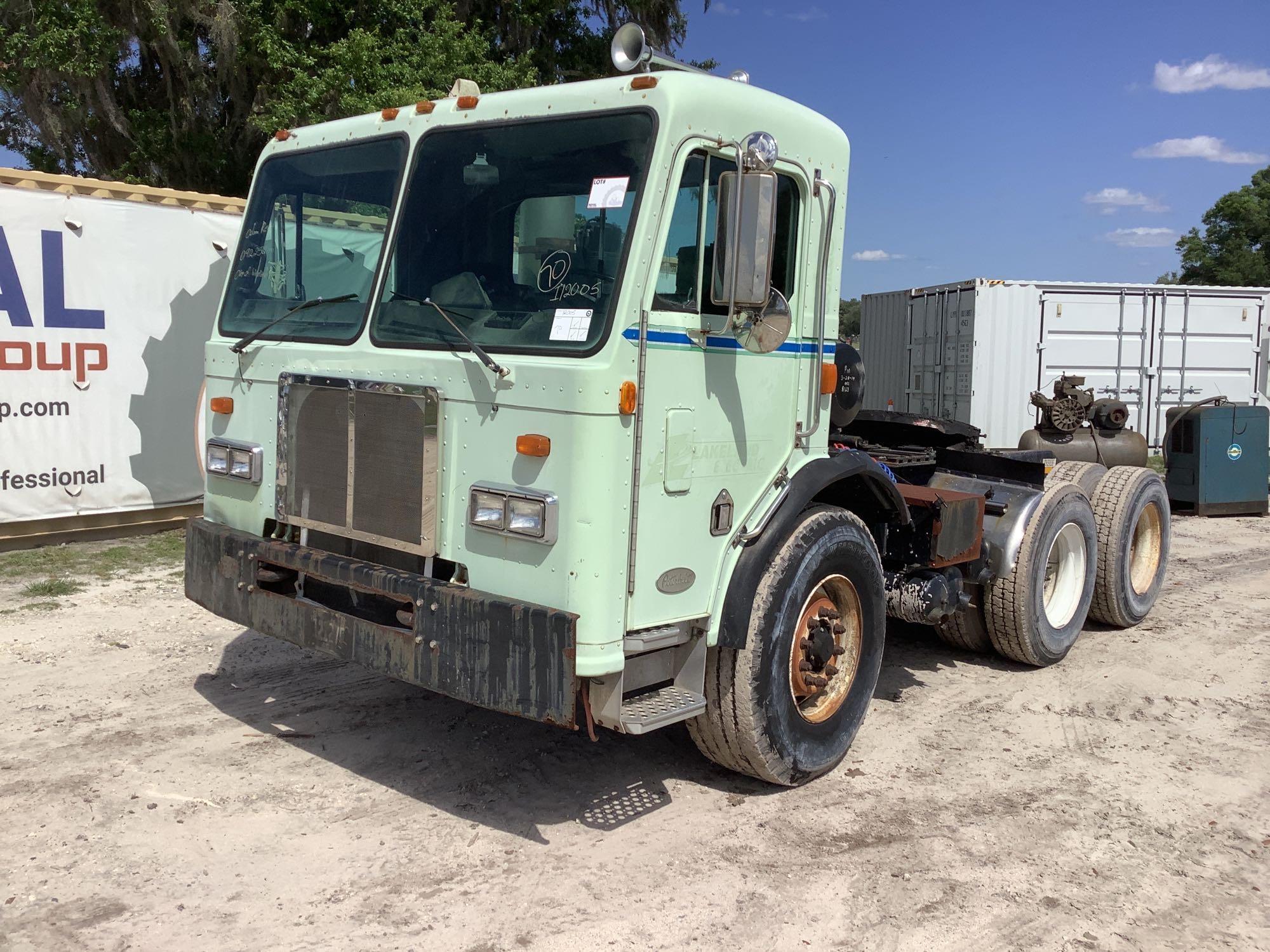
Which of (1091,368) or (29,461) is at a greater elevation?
(1091,368)

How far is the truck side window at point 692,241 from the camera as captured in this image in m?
3.73

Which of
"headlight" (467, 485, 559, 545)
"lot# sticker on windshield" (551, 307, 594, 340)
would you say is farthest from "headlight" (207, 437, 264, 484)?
"lot# sticker on windshield" (551, 307, 594, 340)

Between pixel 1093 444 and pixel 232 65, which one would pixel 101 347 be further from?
pixel 232 65

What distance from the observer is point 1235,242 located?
47.8 m

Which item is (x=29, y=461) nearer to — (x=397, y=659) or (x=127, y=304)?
(x=127, y=304)

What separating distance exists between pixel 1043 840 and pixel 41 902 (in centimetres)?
359

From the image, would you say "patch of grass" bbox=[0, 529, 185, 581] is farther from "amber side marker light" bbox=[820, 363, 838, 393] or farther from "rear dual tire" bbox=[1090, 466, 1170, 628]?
"rear dual tire" bbox=[1090, 466, 1170, 628]

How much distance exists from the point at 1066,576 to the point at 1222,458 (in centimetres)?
731

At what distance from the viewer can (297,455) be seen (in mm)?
4324

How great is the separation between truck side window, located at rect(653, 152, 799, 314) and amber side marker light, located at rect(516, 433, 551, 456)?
61 centimetres

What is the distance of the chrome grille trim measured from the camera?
3873 millimetres

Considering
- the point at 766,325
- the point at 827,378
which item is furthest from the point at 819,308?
the point at 766,325

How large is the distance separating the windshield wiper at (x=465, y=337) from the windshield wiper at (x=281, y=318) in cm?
40

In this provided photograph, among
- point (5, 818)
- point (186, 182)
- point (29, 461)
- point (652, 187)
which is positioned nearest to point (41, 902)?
point (5, 818)
